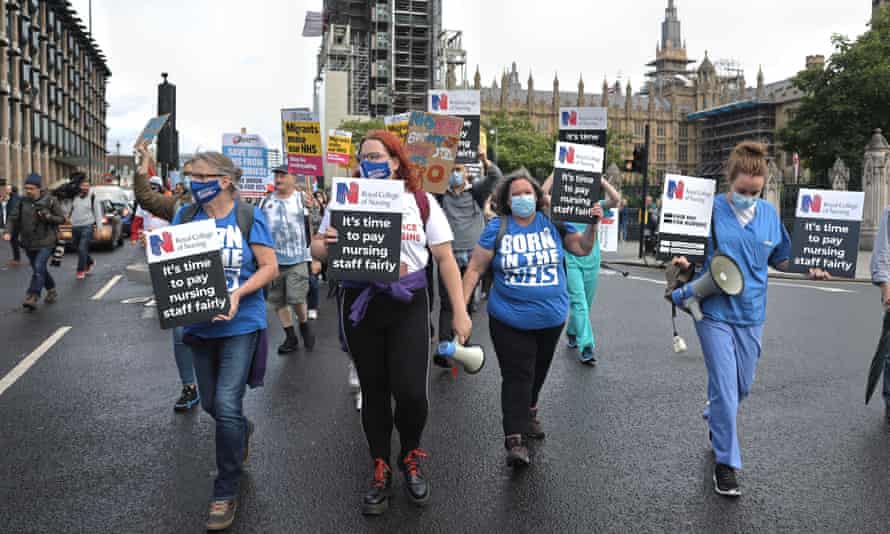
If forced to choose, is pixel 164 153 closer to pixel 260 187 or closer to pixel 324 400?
pixel 260 187

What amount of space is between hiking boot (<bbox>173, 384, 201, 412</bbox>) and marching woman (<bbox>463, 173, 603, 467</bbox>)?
2.45 m

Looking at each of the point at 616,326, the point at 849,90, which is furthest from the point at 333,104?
the point at 616,326

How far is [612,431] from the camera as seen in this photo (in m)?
5.91

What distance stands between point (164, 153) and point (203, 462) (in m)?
11.5

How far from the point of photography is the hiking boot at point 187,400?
640 centimetres

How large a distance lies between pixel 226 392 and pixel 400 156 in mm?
1399

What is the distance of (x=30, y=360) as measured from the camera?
8492 mm

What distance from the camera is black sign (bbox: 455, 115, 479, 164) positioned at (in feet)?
39.7

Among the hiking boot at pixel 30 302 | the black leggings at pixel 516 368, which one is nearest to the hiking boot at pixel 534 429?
the black leggings at pixel 516 368

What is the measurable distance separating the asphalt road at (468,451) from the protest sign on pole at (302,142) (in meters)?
4.71

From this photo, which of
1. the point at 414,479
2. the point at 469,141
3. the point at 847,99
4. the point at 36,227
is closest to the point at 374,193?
the point at 414,479

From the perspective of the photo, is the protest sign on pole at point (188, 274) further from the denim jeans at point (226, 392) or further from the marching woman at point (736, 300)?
the marching woman at point (736, 300)

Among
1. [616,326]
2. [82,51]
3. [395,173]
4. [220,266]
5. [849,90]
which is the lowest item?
[616,326]

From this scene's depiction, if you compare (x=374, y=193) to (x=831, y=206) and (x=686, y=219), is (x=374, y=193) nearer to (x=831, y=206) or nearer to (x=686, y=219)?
(x=686, y=219)
